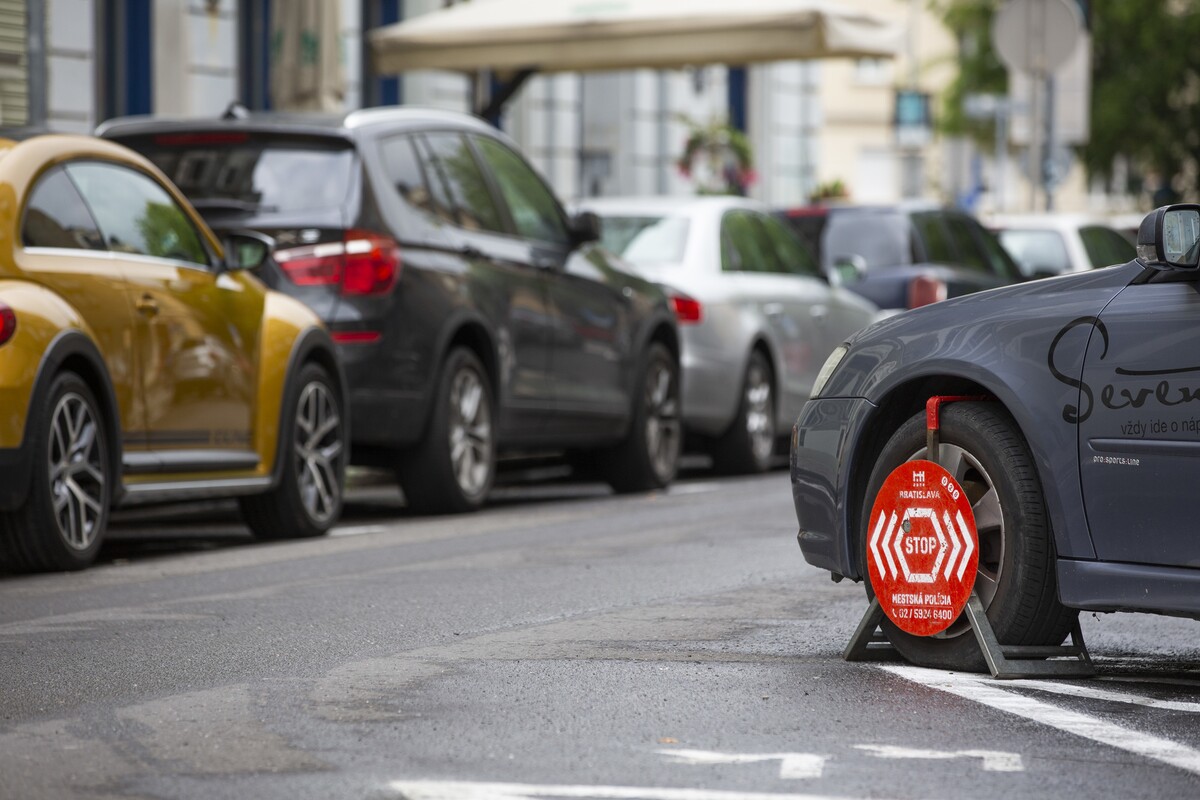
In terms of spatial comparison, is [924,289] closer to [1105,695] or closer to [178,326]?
[178,326]

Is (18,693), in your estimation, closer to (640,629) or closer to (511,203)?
(640,629)

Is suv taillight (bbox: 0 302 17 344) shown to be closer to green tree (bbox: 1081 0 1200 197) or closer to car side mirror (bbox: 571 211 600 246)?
car side mirror (bbox: 571 211 600 246)

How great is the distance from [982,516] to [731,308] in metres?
8.22

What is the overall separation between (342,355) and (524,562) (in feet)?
6.14

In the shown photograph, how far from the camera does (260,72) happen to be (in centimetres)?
2139

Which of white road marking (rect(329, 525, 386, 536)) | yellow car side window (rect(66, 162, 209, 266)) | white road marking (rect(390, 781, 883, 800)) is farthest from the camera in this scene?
white road marking (rect(329, 525, 386, 536))

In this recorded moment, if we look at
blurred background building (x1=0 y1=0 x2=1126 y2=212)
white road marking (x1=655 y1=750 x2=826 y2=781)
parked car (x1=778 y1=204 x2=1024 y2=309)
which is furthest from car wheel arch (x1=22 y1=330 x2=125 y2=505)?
parked car (x1=778 y1=204 x2=1024 y2=309)

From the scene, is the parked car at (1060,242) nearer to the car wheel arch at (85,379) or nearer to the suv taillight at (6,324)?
the car wheel arch at (85,379)

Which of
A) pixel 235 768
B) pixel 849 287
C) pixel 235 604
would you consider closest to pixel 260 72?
pixel 849 287

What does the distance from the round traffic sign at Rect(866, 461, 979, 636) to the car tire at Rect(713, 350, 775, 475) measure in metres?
8.11

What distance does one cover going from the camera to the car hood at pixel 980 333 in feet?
19.5

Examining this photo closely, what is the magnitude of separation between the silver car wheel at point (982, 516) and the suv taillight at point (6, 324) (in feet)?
11.2

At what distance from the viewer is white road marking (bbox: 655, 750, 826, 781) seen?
479cm

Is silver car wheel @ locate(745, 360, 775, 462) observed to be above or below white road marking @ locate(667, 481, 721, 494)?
above
